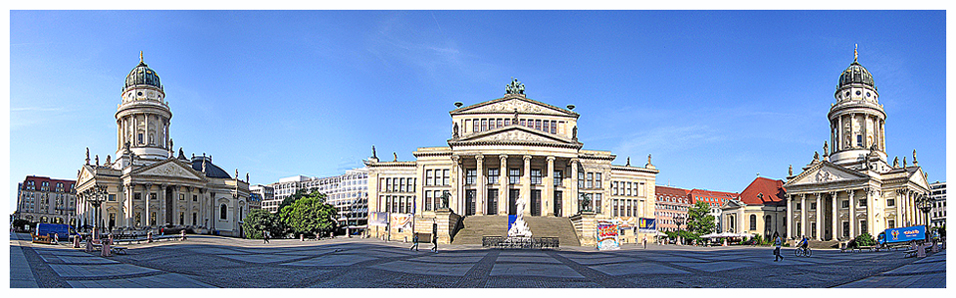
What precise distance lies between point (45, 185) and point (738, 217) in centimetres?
7479

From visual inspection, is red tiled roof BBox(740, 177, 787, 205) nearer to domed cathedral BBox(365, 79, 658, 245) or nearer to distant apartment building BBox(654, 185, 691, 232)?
domed cathedral BBox(365, 79, 658, 245)

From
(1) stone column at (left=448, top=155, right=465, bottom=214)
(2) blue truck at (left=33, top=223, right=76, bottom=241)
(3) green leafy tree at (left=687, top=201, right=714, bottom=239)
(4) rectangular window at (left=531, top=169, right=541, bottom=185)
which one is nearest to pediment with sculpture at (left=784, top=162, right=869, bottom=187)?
(3) green leafy tree at (left=687, top=201, right=714, bottom=239)

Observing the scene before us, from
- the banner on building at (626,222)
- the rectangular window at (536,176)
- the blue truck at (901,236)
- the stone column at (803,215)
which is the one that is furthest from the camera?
the banner on building at (626,222)

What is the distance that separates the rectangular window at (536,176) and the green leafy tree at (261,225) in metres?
27.0

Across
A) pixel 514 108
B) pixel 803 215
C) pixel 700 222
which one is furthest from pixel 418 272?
pixel 803 215

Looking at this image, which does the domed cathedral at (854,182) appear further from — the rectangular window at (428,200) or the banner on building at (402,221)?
the banner on building at (402,221)

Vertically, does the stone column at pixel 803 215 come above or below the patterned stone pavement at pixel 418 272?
below

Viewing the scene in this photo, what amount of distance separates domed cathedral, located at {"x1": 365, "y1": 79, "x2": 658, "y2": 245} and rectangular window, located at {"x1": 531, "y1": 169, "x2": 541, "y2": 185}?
0.34ft

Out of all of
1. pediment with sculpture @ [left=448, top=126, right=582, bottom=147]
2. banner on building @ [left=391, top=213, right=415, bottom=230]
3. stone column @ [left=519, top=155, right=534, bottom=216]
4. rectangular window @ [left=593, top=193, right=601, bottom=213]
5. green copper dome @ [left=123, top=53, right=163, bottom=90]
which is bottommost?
banner on building @ [left=391, top=213, right=415, bottom=230]

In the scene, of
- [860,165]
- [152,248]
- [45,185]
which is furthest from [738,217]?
[45,185]

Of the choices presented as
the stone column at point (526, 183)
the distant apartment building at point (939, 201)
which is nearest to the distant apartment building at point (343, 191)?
the stone column at point (526, 183)

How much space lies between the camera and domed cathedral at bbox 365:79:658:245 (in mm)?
62000

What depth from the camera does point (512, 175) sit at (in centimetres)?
6606

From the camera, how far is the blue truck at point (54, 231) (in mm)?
34250
